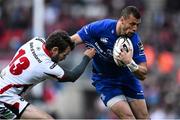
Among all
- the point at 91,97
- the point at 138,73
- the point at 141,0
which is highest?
the point at 138,73

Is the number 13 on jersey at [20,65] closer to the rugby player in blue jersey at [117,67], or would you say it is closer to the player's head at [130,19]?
the rugby player in blue jersey at [117,67]

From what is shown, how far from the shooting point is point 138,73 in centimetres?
1274

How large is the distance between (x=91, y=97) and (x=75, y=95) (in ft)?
1.50

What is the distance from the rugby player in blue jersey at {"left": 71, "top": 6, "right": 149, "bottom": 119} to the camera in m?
12.8

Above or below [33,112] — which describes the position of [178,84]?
below

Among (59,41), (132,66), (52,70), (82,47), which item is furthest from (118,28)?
(82,47)

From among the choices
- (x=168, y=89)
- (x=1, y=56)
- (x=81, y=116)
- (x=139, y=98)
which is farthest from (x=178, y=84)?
(x=139, y=98)

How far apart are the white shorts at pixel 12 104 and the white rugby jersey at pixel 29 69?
8 cm

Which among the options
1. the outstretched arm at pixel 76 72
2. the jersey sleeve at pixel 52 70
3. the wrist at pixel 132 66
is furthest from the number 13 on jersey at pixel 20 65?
the wrist at pixel 132 66

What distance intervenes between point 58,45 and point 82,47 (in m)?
12.1

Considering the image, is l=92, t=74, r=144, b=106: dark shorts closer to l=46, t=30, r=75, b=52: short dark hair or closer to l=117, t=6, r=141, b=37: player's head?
l=117, t=6, r=141, b=37: player's head

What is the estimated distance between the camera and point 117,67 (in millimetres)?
13258

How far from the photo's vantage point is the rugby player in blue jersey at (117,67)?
12766mm

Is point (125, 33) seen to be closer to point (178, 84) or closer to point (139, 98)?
point (139, 98)
